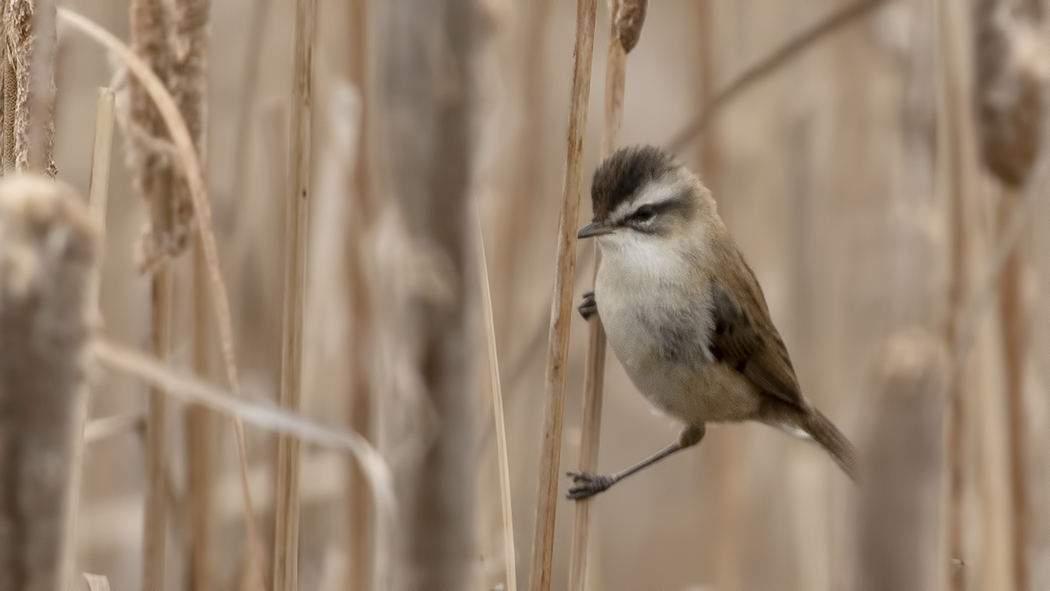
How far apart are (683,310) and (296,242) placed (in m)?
1.22

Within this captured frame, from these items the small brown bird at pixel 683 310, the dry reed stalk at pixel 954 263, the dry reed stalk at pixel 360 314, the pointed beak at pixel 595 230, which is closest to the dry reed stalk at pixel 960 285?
the dry reed stalk at pixel 954 263

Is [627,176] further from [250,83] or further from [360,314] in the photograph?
[250,83]

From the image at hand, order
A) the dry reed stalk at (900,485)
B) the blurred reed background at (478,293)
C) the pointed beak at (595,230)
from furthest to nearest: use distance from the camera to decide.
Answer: the pointed beak at (595,230) → the blurred reed background at (478,293) → the dry reed stalk at (900,485)

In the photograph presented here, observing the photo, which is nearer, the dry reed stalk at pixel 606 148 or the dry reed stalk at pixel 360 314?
the dry reed stalk at pixel 606 148

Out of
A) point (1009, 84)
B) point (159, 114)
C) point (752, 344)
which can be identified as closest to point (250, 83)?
point (159, 114)

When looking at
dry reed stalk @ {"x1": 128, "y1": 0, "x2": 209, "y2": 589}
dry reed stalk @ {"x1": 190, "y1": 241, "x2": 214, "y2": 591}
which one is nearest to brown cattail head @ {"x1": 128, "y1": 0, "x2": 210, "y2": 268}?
dry reed stalk @ {"x1": 128, "y1": 0, "x2": 209, "y2": 589}

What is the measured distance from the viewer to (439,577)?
149cm

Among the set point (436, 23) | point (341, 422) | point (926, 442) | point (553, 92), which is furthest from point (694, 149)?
point (926, 442)

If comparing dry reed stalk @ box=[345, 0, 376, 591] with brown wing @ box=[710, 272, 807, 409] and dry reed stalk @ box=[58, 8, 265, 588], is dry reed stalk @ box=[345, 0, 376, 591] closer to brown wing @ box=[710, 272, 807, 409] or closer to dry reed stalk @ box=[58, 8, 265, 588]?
dry reed stalk @ box=[58, 8, 265, 588]

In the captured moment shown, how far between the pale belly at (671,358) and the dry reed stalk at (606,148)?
478 millimetres

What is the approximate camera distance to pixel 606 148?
2.01 meters

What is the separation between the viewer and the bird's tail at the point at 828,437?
282 centimetres

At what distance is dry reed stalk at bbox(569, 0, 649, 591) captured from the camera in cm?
178

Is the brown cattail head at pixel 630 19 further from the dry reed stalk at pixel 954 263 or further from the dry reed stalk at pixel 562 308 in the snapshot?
the dry reed stalk at pixel 954 263
